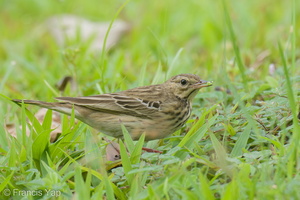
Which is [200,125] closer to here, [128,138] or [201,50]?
[128,138]

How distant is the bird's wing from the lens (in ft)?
17.1

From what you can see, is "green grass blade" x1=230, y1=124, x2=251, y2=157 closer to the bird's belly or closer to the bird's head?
the bird's belly

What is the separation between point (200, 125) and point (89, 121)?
104 cm

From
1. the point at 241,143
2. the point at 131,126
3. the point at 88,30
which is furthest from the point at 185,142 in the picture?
the point at 88,30

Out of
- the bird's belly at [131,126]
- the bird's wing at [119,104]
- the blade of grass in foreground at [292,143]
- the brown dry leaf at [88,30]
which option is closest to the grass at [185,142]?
the blade of grass in foreground at [292,143]

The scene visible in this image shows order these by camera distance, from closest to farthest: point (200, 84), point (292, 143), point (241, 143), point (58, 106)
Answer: point (292, 143) < point (241, 143) < point (58, 106) < point (200, 84)

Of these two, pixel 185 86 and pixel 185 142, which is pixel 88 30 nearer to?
pixel 185 86

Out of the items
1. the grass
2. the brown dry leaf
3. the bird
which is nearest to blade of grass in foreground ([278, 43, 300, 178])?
the grass

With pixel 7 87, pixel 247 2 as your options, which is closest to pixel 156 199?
pixel 7 87

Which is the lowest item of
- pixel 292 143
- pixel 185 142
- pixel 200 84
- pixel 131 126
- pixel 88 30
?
pixel 292 143

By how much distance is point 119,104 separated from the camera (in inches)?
209

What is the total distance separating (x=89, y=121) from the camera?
5.21 m

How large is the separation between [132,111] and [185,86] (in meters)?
0.63

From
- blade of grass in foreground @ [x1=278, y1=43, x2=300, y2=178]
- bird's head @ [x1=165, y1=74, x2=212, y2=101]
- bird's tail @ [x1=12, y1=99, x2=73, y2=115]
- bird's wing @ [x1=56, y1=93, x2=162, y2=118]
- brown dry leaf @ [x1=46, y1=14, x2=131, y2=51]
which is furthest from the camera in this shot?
brown dry leaf @ [x1=46, y1=14, x2=131, y2=51]
